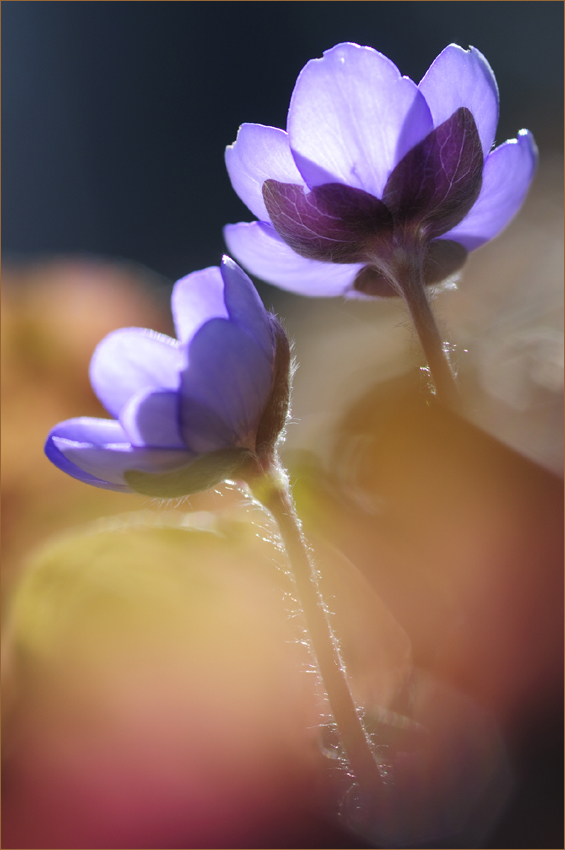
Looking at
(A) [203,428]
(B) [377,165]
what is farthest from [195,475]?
(B) [377,165]

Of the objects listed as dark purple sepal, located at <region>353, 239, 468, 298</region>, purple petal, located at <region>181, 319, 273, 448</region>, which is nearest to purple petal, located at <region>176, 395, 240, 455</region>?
purple petal, located at <region>181, 319, 273, 448</region>

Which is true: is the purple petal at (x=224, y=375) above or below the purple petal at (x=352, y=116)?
below

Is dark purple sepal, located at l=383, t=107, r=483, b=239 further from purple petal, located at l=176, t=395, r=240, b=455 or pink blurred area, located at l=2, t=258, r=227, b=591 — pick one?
pink blurred area, located at l=2, t=258, r=227, b=591

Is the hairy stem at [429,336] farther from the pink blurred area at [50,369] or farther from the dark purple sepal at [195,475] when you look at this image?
the pink blurred area at [50,369]

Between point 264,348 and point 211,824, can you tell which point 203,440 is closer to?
point 264,348

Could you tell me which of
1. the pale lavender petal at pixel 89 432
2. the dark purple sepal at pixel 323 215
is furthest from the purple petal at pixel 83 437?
the dark purple sepal at pixel 323 215

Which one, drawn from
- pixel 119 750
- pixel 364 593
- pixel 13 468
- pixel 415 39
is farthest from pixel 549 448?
pixel 415 39
